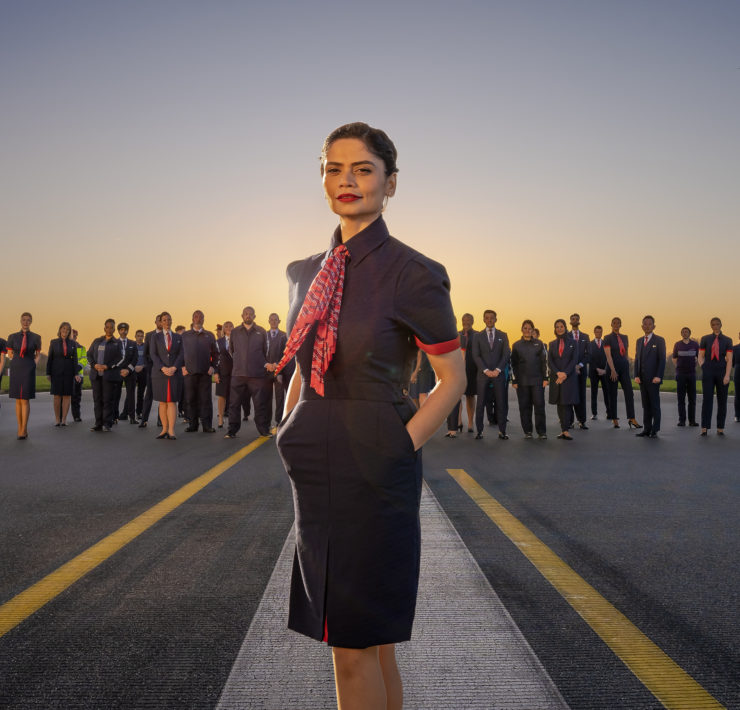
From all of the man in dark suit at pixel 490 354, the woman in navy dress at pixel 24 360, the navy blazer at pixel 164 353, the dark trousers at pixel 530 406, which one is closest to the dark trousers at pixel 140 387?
the navy blazer at pixel 164 353

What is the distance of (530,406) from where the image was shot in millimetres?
12445

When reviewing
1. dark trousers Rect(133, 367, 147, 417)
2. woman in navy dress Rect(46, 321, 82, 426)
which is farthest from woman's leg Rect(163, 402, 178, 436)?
dark trousers Rect(133, 367, 147, 417)

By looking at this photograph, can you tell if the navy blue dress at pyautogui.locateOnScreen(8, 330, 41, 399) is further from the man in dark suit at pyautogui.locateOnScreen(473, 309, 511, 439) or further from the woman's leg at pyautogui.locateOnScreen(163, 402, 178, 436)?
the man in dark suit at pyautogui.locateOnScreen(473, 309, 511, 439)

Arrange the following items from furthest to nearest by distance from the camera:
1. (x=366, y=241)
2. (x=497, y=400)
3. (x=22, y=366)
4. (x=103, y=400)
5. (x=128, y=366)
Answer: (x=128, y=366) → (x=103, y=400) → (x=497, y=400) → (x=22, y=366) → (x=366, y=241)

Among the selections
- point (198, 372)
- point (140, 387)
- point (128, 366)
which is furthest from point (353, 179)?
point (140, 387)

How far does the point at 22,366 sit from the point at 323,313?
12045 mm

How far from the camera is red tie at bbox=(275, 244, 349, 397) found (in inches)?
63.9

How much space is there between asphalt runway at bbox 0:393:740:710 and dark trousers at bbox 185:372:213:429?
4.44 m

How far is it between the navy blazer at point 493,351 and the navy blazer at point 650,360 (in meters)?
2.97

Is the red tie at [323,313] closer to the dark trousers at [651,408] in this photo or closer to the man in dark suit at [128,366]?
the dark trousers at [651,408]

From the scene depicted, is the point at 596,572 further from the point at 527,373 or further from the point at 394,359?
the point at 527,373

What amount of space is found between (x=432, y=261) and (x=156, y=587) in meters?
2.71

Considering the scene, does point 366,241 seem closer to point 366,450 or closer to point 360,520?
point 366,450

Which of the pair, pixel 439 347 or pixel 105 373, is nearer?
pixel 439 347
